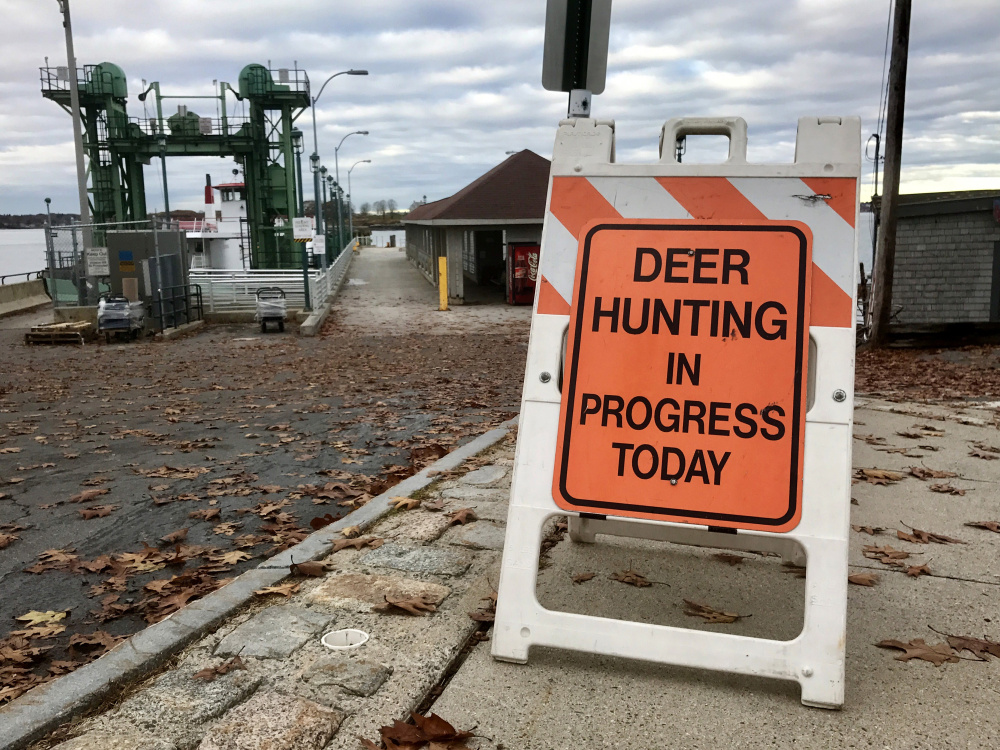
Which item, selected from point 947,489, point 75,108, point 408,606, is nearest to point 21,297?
point 75,108

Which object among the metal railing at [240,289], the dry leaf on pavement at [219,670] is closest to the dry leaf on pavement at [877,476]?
the dry leaf on pavement at [219,670]

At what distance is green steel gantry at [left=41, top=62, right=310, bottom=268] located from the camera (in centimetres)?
4134

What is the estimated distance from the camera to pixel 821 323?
3074mm

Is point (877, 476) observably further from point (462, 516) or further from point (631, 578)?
point (462, 516)

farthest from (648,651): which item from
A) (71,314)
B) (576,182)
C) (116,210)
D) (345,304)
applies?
(116,210)

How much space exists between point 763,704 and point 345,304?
1146 inches

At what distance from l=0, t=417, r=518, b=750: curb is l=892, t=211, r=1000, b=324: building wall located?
19497 millimetres

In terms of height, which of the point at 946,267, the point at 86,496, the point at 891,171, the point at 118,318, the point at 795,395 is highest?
the point at 891,171

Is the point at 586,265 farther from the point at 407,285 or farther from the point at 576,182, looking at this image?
the point at 407,285

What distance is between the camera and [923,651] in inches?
124

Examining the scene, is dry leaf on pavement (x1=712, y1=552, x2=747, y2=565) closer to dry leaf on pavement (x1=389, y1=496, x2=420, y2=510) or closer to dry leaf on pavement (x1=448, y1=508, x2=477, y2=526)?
dry leaf on pavement (x1=448, y1=508, x2=477, y2=526)

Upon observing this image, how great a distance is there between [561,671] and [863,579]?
1.70 m

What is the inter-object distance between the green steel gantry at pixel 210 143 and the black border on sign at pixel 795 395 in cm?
3990

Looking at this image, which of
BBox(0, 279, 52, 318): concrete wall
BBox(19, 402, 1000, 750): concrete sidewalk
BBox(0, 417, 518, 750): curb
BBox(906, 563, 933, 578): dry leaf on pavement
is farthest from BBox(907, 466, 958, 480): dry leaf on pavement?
BBox(0, 279, 52, 318): concrete wall
